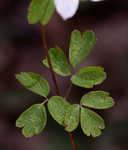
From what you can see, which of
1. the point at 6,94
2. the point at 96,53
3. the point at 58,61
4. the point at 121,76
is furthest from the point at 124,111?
the point at 58,61

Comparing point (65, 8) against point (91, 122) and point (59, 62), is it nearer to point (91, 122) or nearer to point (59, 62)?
point (59, 62)

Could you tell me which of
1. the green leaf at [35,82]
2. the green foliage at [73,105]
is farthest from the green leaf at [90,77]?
the green leaf at [35,82]

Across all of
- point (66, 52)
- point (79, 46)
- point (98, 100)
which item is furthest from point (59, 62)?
point (66, 52)

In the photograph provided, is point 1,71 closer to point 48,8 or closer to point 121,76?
point 121,76

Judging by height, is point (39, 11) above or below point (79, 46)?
above

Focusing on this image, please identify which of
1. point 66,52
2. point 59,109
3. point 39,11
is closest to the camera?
point 39,11

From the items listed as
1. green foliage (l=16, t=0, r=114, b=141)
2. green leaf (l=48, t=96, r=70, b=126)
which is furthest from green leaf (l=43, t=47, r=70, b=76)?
Result: green leaf (l=48, t=96, r=70, b=126)

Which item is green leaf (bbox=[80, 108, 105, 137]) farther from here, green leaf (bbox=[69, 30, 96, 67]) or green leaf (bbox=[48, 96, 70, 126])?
green leaf (bbox=[69, 30, 96, 67])

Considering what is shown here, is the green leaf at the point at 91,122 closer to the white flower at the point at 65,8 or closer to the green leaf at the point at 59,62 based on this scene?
the green leaf at the point at 59,62
